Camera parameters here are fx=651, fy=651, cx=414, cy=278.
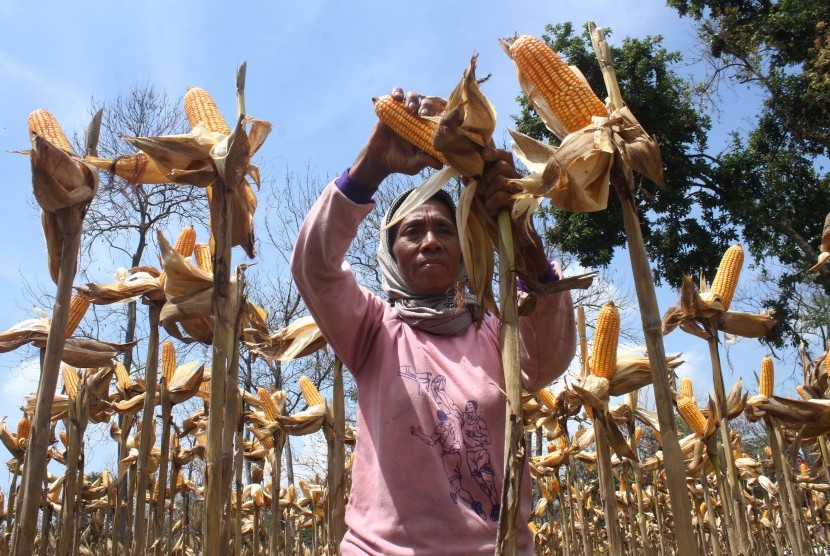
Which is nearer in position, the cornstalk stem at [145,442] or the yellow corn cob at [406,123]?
the yellow corn cob at [406,123]

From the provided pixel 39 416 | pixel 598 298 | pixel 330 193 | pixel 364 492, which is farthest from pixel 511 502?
pixel 598 298

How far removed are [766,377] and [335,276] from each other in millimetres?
4914

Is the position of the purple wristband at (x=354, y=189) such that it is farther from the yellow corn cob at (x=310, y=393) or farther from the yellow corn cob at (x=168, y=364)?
the yellow corn cob at (x=310, y=393)

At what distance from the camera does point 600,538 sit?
11.8 meters

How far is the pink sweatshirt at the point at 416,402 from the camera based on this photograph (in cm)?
193

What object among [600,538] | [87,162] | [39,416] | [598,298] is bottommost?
[600,538]

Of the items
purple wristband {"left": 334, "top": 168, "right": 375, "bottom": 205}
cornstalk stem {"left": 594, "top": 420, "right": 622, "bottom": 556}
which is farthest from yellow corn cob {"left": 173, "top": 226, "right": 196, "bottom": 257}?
cornstalk stem {"left": 594, "top": 420, "right": 622, "bottom": 556}

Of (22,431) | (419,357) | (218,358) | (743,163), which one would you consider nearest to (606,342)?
(419,357)

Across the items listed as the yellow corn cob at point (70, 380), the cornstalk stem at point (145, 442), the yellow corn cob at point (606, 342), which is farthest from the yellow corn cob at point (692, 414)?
the yellow corn cob at point (70, 380)

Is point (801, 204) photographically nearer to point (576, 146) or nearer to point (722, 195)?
point (722, 195)

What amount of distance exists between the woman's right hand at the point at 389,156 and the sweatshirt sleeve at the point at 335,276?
0.10 m

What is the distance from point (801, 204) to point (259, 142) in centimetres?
1485

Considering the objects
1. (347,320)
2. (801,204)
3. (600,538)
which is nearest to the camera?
(347,320)

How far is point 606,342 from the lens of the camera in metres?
3.88
